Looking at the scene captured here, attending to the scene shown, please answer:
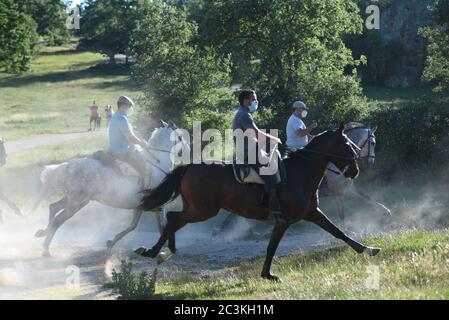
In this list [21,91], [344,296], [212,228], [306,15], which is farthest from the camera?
[21,91]

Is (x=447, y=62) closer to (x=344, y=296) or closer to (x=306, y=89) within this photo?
(x=306, y=89)

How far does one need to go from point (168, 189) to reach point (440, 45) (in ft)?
56.7

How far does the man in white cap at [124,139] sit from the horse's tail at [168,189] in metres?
1.73

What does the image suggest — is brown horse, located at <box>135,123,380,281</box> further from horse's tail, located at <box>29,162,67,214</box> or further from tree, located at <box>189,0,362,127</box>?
tree, located at <box>189,0,362,127</box>

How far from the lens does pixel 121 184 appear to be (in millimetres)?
14758

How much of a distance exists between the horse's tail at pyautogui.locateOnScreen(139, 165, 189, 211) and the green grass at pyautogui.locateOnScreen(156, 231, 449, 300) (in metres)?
1.38

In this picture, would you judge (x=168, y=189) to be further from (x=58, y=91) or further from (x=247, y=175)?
(x=58, y=91)

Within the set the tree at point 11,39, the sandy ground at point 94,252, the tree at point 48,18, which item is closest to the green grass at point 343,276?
the sandy ground at point 94,252

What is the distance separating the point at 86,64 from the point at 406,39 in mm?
48573

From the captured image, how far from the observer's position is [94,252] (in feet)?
51.9

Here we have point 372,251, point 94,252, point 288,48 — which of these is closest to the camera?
point 372,251

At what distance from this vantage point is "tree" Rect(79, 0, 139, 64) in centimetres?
8125

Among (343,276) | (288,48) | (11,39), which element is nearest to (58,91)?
(11,39)

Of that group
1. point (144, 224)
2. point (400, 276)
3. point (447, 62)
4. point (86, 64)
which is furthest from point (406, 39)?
point (86, 64)
